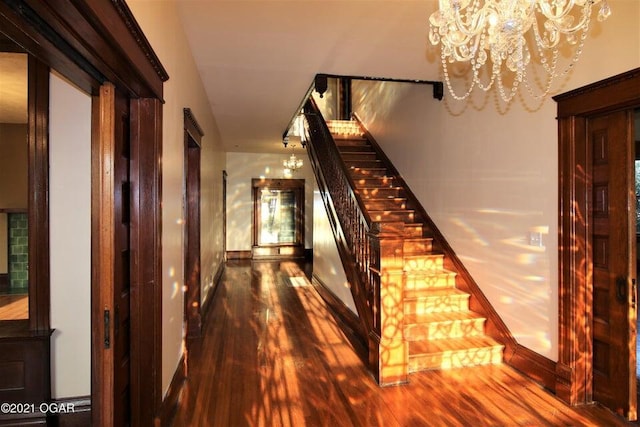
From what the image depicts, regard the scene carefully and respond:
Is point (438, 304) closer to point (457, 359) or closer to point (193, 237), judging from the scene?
point (457, 359)

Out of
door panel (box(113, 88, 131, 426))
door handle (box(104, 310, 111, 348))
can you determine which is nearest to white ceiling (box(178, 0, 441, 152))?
door panel (box(113, 88, 131, 426))

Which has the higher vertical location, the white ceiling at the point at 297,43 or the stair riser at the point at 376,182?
the white ceiling at the point at 297,43

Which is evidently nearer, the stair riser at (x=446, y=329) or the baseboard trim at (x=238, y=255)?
the stair riser at (x=446, y=329)

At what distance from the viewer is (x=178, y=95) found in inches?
104

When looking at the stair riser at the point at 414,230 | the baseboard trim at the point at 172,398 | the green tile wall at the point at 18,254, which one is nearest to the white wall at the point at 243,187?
the stair riser at the point at 414,230

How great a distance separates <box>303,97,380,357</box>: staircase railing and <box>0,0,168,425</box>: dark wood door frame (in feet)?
5.88

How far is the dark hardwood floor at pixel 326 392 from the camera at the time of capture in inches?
93.2

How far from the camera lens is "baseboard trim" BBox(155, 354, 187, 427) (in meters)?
2.13

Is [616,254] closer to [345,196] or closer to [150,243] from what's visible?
[345,196]

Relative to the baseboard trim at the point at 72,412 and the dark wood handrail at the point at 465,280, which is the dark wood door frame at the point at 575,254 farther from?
the baseboard trim at the point at 72,412

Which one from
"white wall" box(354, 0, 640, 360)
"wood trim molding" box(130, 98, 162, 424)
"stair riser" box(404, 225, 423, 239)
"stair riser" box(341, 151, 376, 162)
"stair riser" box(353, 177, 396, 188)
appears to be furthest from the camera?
"stair riser" box(341, 151, 376, 162)

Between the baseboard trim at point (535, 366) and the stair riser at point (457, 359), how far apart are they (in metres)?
0.13

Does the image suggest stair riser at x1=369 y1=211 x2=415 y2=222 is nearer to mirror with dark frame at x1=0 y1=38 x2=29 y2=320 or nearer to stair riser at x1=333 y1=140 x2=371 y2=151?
stair riser at x1=333 y1=140 x2=371 y2=151

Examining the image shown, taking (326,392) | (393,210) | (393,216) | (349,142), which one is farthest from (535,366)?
(349,142)
